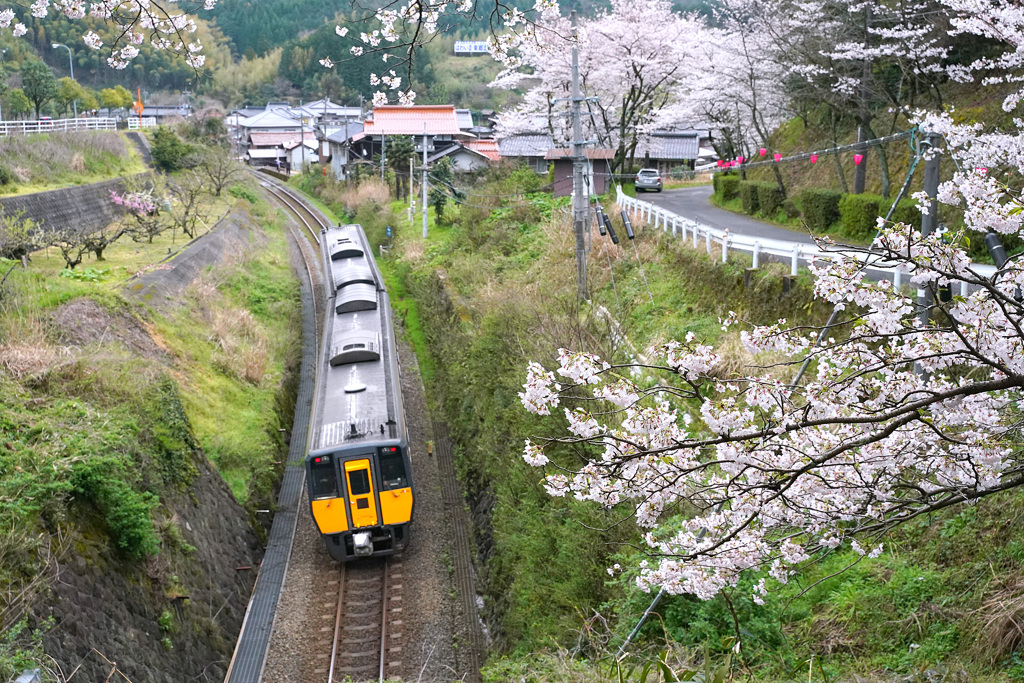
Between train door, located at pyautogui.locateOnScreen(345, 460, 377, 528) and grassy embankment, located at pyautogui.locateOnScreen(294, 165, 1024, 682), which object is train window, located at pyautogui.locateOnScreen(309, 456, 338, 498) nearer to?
train door, located at pyautogui.locateOnScreen(345, 460, 377, 528)

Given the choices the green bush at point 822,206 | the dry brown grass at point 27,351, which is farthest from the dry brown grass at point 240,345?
the green bush at point 822,206

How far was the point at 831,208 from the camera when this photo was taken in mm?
→ 17047

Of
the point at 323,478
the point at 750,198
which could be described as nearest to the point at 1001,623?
the point at 323,478

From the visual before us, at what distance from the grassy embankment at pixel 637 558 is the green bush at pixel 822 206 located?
387 centimetres

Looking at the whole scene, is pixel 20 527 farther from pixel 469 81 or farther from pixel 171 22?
pixel 469 81

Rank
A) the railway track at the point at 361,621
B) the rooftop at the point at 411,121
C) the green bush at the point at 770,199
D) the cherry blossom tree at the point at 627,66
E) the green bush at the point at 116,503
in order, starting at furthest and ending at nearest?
1. the rooftop at the point at 411,121
2. the cherry blossom tree at the point at 627,66
3. the green bush at the point at 770,199
4. the railway track at the point at 361,621
5. the green bush at the point at 116,503

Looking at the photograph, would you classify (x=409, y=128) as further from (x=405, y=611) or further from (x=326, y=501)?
(x=405, y=611)

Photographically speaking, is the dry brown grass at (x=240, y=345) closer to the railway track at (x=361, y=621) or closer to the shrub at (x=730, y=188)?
the railway track at (x=361, y=621)

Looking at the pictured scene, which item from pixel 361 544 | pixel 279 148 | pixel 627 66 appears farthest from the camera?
pixel 279 148

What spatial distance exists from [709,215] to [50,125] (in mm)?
24363

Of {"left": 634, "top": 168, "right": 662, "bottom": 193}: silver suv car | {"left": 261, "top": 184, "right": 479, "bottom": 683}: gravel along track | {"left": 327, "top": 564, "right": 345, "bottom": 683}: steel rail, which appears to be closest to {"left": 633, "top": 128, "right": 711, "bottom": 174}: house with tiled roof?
{"left": 634, "top": 168, "right": 662, "bottom": 193}: silver suv car

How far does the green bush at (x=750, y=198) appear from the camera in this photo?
2178cm

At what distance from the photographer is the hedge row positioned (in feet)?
46.1

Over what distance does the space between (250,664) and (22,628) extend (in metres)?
3.53
